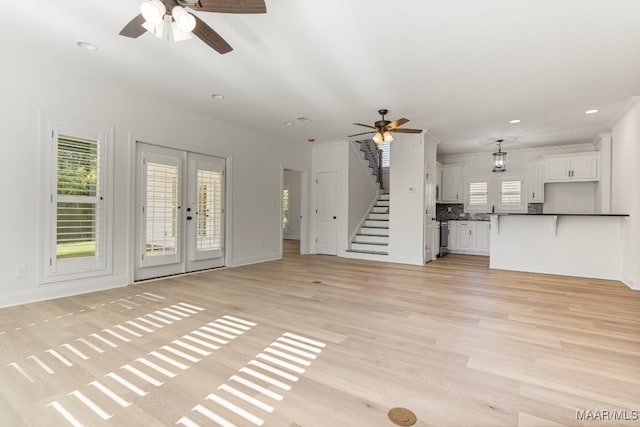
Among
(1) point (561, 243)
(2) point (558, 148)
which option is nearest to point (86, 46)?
(1) point (561, 243)

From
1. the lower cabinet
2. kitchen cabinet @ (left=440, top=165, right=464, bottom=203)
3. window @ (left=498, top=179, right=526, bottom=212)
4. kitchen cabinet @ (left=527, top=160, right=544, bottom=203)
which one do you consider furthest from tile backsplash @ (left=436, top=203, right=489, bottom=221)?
kitchen cabinet @ (left=527, top=160, right=544, bottom=203)

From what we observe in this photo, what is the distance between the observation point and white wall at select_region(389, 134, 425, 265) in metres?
6.72

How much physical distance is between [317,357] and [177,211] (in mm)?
3876

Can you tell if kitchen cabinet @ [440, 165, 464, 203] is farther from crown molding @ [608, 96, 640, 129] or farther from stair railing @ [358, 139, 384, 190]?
crown molding @ [608, 96, 640, 129]

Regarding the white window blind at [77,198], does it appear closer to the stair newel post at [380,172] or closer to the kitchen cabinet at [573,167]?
Result: the stair newel post at [380,172]

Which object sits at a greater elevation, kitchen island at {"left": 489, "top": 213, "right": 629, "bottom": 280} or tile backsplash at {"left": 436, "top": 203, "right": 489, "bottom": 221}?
tile backsplash at {"left": 436, "top": 203, "right": 489, "bottom": 221}

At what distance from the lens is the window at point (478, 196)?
8680mm

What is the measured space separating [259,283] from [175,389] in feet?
9.45

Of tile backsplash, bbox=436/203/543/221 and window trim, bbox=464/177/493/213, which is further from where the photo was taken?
tile backsplash, bbox=436/203/543/221

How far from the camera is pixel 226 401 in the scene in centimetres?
A: 183

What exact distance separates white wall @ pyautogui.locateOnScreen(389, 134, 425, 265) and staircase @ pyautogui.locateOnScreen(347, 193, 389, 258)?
1.71 ft

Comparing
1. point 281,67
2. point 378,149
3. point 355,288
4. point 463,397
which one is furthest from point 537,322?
point 378,149

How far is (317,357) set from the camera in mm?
2400

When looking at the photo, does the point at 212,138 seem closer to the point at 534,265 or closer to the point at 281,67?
the point at 281,67
